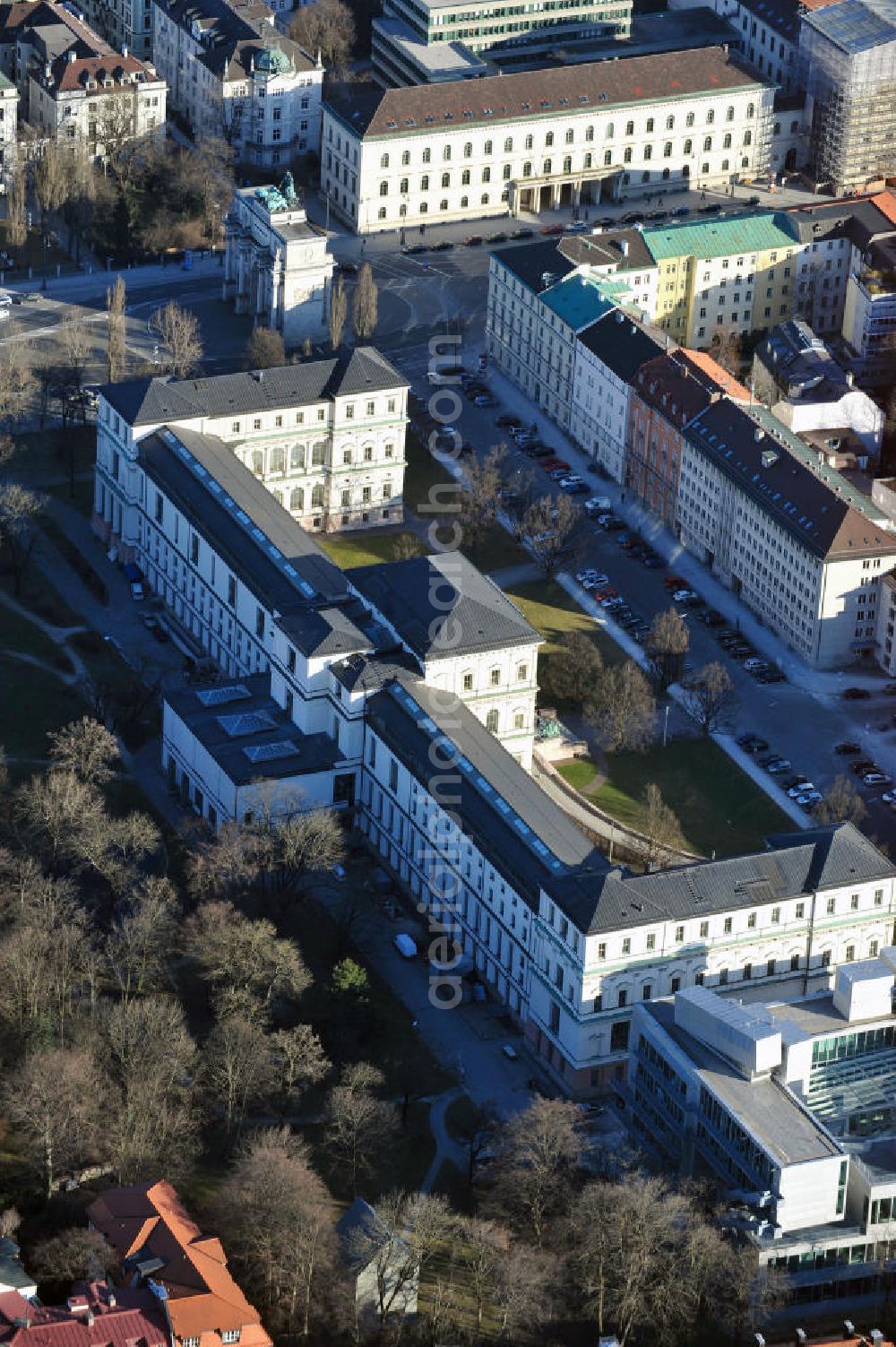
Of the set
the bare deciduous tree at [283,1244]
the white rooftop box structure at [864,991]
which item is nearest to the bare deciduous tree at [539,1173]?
the bare deciduous tree at [283,1244]

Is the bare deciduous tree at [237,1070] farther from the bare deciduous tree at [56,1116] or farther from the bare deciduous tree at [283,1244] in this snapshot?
the bare deciduous tree at [283,1244]

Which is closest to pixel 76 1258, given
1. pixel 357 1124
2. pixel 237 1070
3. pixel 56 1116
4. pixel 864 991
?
pixel 56 1116

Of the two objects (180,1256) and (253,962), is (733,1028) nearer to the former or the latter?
(253,962)

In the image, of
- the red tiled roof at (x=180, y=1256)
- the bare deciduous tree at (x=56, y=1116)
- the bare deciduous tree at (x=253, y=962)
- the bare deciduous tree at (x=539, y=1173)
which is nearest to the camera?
the red tiled roof at (x=180, y=1256)

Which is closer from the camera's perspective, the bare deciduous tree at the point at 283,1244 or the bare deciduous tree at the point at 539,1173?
the bare deciduous tree at the point at 283,1244

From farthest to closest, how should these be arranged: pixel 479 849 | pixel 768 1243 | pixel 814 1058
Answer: pixel 479 849 → pixel 814 1058 → pixel 768 1243

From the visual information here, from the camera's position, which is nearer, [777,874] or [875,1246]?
[875,1246]

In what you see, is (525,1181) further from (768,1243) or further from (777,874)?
(777,874)

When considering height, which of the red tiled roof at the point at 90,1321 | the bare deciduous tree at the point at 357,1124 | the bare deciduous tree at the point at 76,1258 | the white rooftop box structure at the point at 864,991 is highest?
the white rooftop box structure at the point at 864,991

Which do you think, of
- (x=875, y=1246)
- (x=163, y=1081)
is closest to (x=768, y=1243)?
(x=875, y=1246)
